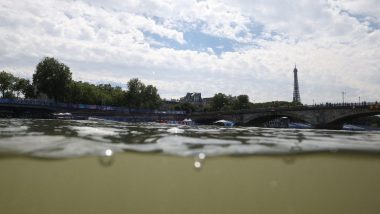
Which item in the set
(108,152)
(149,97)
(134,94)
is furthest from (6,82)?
(108,152)

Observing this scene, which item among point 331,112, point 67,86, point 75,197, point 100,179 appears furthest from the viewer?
point 67,86

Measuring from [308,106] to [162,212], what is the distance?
244 feet

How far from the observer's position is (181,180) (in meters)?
4.82

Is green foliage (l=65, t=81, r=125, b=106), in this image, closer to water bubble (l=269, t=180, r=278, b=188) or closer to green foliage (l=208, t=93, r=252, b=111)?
green foliage (l=208, t=93, r=252, b=111)

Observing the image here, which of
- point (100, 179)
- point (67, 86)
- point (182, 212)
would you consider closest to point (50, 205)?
point (100, 179)

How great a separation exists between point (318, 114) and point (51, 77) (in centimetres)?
5968

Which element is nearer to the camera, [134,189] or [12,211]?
[12,211]

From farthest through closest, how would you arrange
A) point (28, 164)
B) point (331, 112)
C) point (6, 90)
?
1. point (6, 90)
2. point (331, 112)
3. point (28, 164)

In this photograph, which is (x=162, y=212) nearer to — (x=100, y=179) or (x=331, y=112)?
(x=100, y=179)

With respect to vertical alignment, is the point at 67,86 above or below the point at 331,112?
above

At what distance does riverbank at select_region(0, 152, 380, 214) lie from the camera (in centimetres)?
385

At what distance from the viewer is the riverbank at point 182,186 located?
12.6ft

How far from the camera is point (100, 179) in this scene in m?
4.75

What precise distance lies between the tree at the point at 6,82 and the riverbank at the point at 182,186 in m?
89.5
